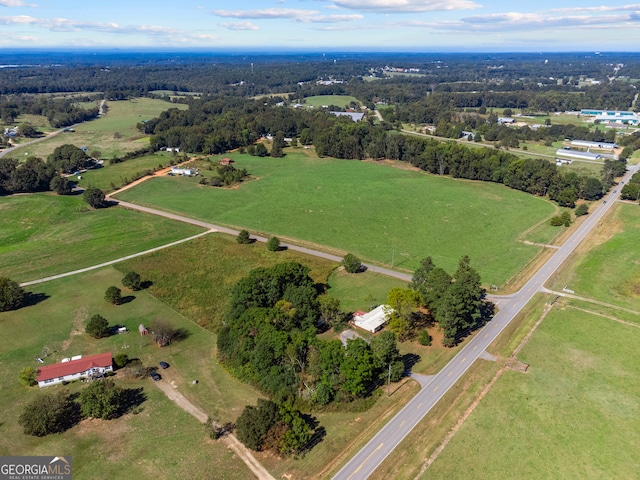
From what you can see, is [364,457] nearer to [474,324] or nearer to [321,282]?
[474,324]

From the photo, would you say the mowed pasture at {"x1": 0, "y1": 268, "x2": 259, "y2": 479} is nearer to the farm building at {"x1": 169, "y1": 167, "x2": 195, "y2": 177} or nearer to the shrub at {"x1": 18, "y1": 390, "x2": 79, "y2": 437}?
the shrub at {"x1": 18, "y1": 390, "x2": 79, "y2": 437}

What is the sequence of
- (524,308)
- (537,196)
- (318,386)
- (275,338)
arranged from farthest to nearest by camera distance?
(537,196)
(524,308)
(275,338)
(318,386)

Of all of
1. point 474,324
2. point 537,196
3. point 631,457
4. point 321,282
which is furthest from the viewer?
point 537,196

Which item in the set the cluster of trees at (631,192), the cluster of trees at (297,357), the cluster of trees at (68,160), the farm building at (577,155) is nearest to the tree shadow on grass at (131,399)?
the cluster of trees at (297,357)

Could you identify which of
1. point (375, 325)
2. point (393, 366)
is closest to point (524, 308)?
point (375, 325)

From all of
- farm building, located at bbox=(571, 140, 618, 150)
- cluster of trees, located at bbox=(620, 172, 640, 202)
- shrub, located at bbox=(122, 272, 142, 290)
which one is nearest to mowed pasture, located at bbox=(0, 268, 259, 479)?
shrub, located at bbox=(122, 272, 142, 290)
